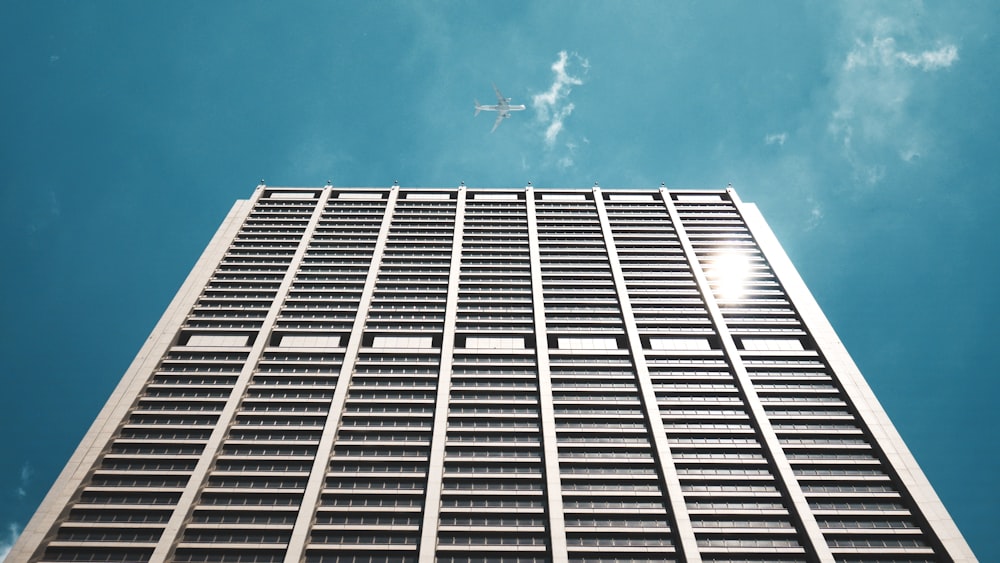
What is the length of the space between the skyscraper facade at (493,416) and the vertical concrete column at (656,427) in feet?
0.93

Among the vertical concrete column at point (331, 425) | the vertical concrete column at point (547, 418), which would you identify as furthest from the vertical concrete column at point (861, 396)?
the vertical concrete column at point (331, 425)

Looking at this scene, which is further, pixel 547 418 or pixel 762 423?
pixel 547 418

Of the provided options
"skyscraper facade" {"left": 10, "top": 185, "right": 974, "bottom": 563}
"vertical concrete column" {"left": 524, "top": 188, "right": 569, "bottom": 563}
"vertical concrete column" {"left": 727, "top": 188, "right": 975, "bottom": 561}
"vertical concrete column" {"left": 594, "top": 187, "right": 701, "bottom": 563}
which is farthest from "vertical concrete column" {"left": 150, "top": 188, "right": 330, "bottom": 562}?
"vertical concrete column" {"left": 727, "top": 188, "right": 975, "bottom": 561}

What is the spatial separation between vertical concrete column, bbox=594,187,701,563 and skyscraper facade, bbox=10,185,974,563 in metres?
0.28

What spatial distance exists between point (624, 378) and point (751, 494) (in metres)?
17.9

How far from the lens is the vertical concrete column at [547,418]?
176 ft

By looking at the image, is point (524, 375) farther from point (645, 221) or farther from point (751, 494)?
point (645, 221)

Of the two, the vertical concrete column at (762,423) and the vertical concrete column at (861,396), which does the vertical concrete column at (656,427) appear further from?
the vertical concrete column at (861,396)

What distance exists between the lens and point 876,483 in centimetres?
5872

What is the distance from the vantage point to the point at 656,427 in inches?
2506

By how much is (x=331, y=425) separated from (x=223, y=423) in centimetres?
1152

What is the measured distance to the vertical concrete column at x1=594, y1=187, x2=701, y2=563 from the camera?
5362 centimetres

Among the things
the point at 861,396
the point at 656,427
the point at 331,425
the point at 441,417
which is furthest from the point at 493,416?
the point at 861,396

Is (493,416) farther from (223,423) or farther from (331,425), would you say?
(223,423)
